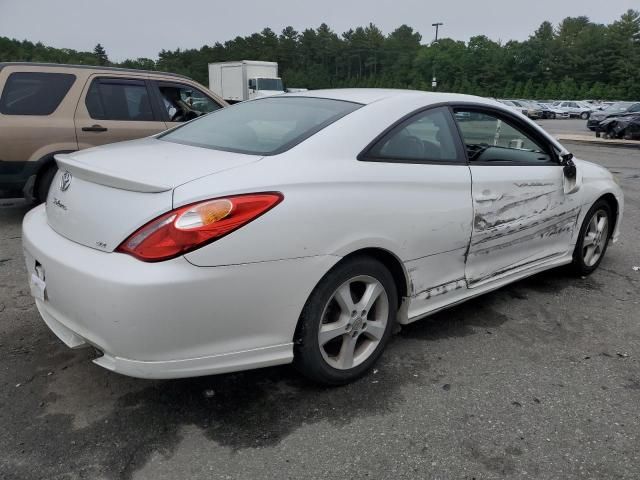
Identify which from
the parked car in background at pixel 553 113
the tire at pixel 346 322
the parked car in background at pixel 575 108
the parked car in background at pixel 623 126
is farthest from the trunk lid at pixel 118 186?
the parked car in background at pixel 575 108

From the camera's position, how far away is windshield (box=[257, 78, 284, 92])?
32750 millimetres

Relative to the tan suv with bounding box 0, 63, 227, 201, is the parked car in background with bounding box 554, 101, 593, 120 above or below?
below

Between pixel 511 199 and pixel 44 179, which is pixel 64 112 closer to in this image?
pixel 44 179

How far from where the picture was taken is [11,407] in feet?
8.65

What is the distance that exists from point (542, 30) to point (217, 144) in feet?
328

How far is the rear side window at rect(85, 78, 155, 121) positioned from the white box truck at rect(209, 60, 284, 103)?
84.6 ft

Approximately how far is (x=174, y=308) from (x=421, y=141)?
1.74m

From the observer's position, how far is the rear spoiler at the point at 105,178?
7.59 ft

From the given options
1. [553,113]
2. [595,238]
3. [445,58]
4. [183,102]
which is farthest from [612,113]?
[445,58]

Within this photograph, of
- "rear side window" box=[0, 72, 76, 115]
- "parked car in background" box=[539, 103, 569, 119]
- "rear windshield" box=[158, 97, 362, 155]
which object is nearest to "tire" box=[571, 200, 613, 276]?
"rear windshield" box=[158, 97, 362, 155]

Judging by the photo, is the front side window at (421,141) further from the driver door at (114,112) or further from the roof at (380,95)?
the driver door at (114,112)

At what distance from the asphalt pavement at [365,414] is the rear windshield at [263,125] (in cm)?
122

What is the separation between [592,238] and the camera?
15.0ft

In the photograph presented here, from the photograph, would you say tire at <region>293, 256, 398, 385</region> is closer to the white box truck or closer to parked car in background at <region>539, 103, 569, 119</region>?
the white box truck
